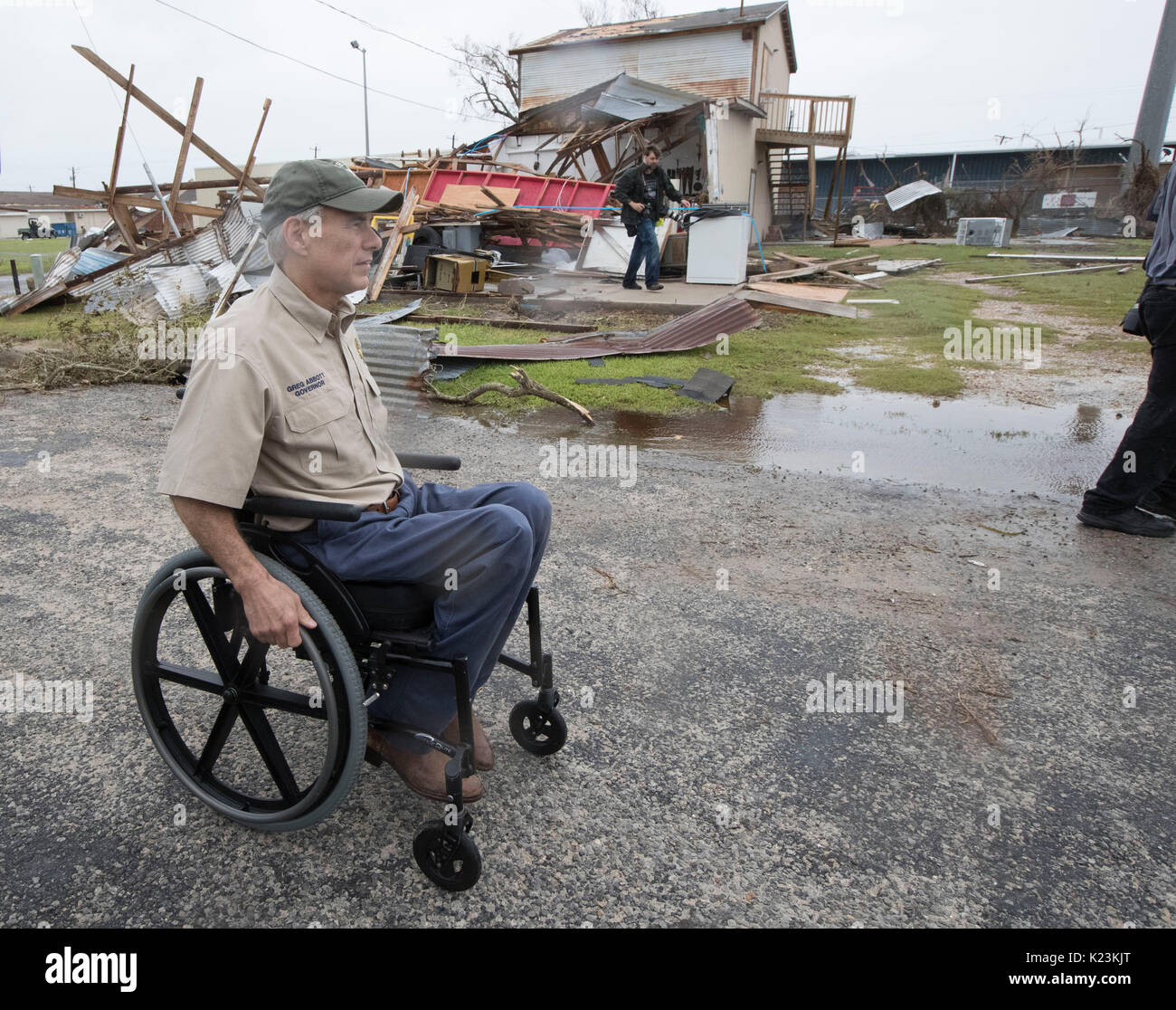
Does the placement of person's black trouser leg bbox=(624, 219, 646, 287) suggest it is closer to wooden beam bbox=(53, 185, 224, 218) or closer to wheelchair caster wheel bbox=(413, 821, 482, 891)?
wooden beam bbox=(53, 185, 224, 218)

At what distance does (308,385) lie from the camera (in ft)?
6.39

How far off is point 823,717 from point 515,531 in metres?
1.38

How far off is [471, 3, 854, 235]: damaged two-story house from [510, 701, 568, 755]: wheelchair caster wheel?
17.7m

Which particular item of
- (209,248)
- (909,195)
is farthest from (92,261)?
(909,195)

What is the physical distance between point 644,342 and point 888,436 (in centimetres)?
330

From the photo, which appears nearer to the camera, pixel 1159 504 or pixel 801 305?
pixel 1159 504

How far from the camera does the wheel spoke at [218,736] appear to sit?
204cm

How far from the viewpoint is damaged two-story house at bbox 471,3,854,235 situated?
1933cm

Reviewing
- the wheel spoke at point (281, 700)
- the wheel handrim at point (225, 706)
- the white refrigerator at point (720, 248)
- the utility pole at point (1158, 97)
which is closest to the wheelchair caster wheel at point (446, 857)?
the wheel handrim at point (225, 706)

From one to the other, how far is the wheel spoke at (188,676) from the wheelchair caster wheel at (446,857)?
0.66 metres

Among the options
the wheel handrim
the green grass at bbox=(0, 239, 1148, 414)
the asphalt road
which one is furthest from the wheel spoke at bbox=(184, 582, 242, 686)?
the green grass at bbox=(0, 239, 1148, 414)

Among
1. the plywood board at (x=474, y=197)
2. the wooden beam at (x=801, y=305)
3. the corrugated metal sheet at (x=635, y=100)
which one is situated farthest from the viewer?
the corrugated metal sheet at (x=635, y=100)

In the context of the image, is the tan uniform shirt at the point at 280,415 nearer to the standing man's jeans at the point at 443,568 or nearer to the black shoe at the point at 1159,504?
the standing man's jeans at the point at 443,568

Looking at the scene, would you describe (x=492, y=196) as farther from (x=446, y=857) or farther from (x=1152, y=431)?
(x=446, y=857)
